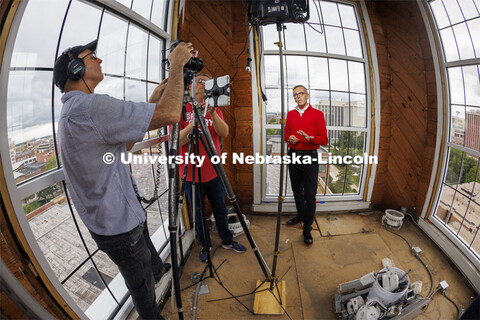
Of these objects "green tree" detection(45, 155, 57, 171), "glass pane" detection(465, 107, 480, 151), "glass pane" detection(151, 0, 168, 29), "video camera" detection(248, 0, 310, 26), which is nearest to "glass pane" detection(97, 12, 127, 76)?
"glass pane" detection(151, 0, 168, 29)

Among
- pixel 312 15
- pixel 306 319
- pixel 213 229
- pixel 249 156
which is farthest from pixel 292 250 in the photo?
pixel 312 15

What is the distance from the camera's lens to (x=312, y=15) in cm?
238

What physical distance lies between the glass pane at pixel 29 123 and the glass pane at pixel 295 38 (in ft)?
7.97

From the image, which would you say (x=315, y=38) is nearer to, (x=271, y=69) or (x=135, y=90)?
(x=271, y=69)

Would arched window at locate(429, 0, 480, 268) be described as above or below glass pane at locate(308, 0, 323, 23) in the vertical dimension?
below

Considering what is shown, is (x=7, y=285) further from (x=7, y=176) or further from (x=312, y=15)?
(x=312, y=15)

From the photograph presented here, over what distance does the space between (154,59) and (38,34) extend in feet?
3.15

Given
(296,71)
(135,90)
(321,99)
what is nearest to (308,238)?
Result: (321,99)

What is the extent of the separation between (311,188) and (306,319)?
1.17 m

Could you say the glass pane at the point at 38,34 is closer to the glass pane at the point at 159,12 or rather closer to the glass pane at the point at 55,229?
the glass pane at the point at 55,229

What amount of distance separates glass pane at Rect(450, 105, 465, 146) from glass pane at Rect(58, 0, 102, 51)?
10.9ft

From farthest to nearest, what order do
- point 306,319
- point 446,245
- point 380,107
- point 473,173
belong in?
point 380,107 < point 446,245 < point 473,173 < point 306,319

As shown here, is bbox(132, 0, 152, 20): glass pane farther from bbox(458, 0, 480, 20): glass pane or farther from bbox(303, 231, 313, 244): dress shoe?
bbox(458, 0, 480, 20): glass pane

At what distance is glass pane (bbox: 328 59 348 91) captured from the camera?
8.25 feet
